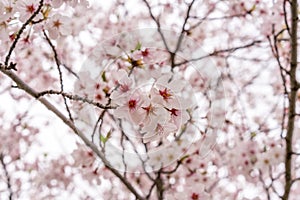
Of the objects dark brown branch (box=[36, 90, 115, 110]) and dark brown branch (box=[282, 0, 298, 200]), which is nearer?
dark brown branch (box=[36, 90, 115, 110])

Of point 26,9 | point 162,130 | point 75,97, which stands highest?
point 26,9

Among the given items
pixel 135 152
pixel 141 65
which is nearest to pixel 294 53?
pixel 141 65

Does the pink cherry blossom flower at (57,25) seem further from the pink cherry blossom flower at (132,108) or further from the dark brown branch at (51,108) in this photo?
the pink cherry blossom flower at (132,108)

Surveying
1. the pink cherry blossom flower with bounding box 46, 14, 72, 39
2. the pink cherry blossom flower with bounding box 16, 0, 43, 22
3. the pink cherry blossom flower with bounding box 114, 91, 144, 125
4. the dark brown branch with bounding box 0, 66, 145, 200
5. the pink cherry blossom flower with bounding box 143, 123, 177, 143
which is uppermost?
the pink cherry blossom flower with bounding box 46, 14, 72, 39

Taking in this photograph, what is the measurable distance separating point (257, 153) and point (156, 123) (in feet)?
7.12

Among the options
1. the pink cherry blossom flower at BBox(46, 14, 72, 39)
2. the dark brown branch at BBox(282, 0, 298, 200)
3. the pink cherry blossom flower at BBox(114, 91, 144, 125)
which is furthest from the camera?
the dark brown branch at BBox(282, 0, 298, 200)

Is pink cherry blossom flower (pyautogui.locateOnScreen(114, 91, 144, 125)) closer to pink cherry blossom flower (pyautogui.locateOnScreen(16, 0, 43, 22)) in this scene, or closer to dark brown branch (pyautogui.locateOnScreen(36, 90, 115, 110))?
dark brown branch (pyautogui.locateOnScreen(36, 90, 115, 110))

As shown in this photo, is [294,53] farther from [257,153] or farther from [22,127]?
[22,127]

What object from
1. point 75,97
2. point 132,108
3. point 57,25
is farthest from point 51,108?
point 132,108

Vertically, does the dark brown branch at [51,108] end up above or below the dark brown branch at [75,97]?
above

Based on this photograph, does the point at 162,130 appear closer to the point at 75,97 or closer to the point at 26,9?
the point at 75,97

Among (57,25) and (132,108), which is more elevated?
(57,25)

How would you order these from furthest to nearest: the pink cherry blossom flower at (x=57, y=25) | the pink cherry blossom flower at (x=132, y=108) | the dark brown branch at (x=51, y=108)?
the pink cherry blossom flower at (x=57, y=25)
the dark brown branch at (x=51, y=108)
the pink cherry blossom flower at (x=132, y=108)

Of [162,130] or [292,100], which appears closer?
[162,130]
